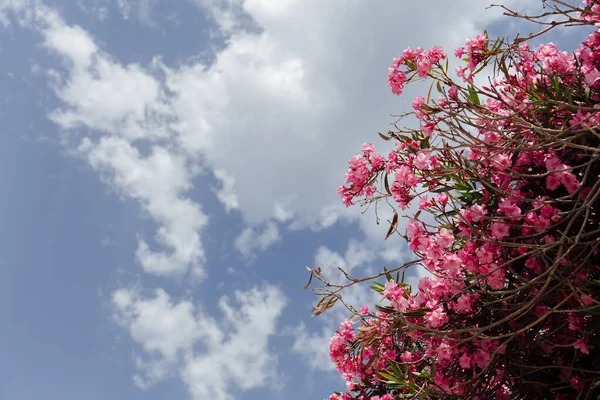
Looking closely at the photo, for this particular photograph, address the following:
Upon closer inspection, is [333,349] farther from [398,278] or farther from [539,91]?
[539,91]

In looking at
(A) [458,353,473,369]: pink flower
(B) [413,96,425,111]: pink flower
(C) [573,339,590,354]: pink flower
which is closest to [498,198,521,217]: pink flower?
(C) [573,339,590,354]: pink flower

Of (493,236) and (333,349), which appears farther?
(333,349)

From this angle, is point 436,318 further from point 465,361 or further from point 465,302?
point 465,361

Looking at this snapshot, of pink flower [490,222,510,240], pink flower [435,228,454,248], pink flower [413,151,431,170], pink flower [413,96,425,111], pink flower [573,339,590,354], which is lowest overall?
pink flower [573,339,590,354]

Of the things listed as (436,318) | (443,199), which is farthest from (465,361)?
Result: (443,199)

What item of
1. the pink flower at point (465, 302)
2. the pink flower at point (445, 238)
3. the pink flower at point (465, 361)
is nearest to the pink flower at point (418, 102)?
the pink flower at point (445, 238)

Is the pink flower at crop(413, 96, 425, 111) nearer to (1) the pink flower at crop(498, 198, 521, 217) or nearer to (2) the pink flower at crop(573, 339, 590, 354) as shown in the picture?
(1) the pink flower at crop(498, 198, 521, 217)

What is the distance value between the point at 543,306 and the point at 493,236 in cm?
50

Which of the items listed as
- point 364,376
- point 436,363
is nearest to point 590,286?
point 436,363

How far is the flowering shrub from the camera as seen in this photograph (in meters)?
3.18

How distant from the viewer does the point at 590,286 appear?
10.4 ft

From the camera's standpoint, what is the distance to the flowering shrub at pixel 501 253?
3.18 meters

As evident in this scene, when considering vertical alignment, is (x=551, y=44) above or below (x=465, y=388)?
above

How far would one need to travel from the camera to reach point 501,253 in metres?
3.47
